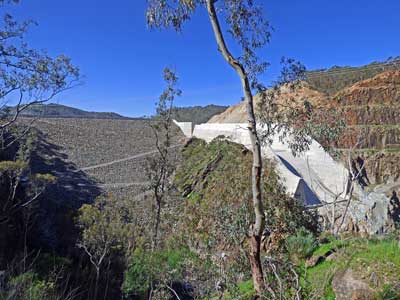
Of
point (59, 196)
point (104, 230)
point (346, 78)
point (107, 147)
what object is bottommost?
point (59, 196)

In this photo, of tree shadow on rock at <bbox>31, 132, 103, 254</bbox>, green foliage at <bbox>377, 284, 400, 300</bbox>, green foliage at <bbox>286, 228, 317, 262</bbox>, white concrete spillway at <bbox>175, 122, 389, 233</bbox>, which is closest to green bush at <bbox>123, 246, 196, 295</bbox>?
tree shadow on rock at <bbox>31, 132, 103, 254</bbox>

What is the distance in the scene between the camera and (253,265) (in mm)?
3363

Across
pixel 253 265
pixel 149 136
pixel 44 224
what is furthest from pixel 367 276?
pixel 149 136

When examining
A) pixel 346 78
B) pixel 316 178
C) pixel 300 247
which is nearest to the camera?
pixel 300 247

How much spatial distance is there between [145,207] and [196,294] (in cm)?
841

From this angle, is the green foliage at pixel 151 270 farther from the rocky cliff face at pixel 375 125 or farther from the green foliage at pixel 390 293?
the rocky cliff face at pixel 375 125

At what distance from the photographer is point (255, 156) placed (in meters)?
3.53

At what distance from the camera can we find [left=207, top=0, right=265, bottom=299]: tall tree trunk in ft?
11.0

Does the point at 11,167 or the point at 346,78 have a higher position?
the point at 346,78

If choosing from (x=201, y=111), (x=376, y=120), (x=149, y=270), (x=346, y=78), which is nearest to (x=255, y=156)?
(x=149, y=270)

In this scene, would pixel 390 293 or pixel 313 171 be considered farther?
pixel 313 171

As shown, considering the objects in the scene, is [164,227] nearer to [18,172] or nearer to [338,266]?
[18,172]

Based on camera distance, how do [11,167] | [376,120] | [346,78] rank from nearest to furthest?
[11,167] < [376,120] < [346,78]

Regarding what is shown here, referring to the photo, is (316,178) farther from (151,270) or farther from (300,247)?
(300,247)
